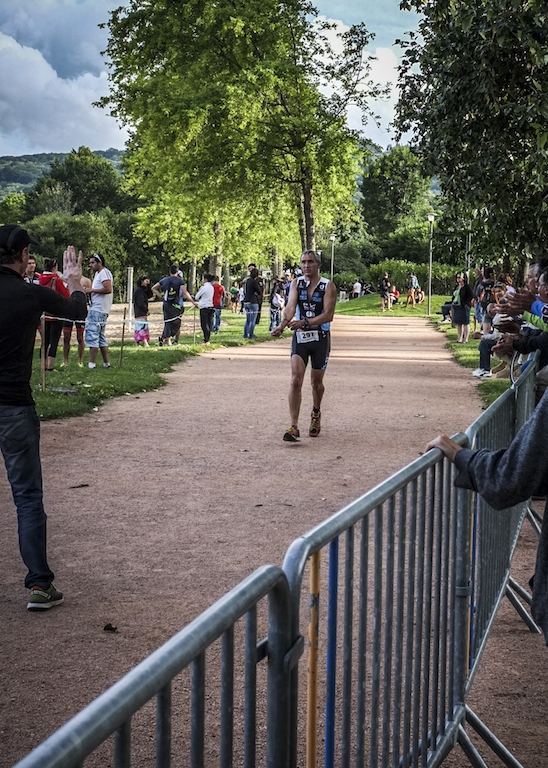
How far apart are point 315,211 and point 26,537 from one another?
31505 millimetres

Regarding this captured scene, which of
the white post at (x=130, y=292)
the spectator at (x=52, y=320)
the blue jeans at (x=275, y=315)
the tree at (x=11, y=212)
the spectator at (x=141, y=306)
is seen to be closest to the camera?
the spectator at (x=52, y=320)

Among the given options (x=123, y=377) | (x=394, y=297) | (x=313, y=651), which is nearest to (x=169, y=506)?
(x=313, y=651)

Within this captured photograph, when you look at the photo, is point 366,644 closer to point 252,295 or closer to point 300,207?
point 252,295

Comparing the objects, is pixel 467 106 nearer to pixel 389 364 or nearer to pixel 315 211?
pixel 389 364

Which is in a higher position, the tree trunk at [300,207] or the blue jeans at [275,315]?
the tree trunk at [300,207]

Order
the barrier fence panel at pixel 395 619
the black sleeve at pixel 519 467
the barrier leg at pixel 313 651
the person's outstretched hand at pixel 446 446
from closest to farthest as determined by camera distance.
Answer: the barrier leg at pixel 313 651, the barrier fence panel at pixel 395 619, the black sleeve at pixel 519 467, the person's outstretched hand at pixel 446 446

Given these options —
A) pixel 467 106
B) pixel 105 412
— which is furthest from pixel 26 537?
pixel 467 106

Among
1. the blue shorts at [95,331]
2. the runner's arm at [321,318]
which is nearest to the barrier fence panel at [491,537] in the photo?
the runner's arm at [321,318]

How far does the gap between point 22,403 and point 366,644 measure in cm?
257

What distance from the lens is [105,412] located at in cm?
1198

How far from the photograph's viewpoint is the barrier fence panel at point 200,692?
44.3 inches

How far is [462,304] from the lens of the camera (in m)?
23.3

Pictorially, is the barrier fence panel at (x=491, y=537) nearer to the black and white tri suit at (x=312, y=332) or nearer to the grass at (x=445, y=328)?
the black and white tri suit at (x=312, y=332)

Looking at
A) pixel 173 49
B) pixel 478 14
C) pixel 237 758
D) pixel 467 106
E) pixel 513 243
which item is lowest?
pixel 237 758
